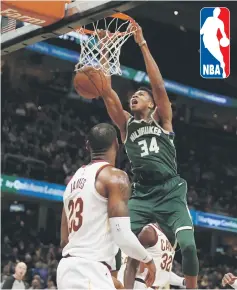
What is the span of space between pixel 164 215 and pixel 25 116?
32.6 feet

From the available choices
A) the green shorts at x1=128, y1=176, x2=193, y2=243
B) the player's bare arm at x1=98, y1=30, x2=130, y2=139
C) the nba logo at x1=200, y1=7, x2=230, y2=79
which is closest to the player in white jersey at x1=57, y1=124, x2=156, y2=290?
the green shorts at x1=128, y1=176, x2=193, y2=243

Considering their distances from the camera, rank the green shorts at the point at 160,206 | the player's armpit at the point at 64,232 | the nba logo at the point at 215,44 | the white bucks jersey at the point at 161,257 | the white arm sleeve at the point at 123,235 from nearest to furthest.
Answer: the white arm sleeve at the point at 123,235, the player's armpit at the point at 64,232, the green shorts at the point at 160,206, the white bucks jersey at the point at 161,257, the nba logo at the point at 215,44

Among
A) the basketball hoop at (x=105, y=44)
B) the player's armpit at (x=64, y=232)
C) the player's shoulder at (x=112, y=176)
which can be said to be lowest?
the player's armpit at (x=64, y=232)

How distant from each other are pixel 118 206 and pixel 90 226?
205 millimetres

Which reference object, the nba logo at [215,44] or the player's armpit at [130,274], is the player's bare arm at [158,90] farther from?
the player's armpit at [130,274]

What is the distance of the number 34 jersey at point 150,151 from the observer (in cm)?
527

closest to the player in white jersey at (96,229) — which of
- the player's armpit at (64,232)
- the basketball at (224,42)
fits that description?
the player's armpit at (64,232)

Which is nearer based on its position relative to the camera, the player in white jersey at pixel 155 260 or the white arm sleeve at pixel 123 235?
the white arm sleeve at pixel 123 235

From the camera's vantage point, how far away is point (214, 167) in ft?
36.3

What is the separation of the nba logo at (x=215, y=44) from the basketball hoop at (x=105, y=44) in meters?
0.84

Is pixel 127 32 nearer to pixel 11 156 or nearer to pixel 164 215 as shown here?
pixel 164 215

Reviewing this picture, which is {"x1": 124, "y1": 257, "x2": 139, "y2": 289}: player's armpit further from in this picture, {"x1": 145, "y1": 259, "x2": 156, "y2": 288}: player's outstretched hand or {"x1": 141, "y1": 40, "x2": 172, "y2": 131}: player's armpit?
{"x1": 145, "y1": 259, "x2": 156, "y2": 288}: player's outstretched hand

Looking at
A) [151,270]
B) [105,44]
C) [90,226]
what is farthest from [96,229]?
[105,44]

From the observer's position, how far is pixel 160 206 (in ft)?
17.0
